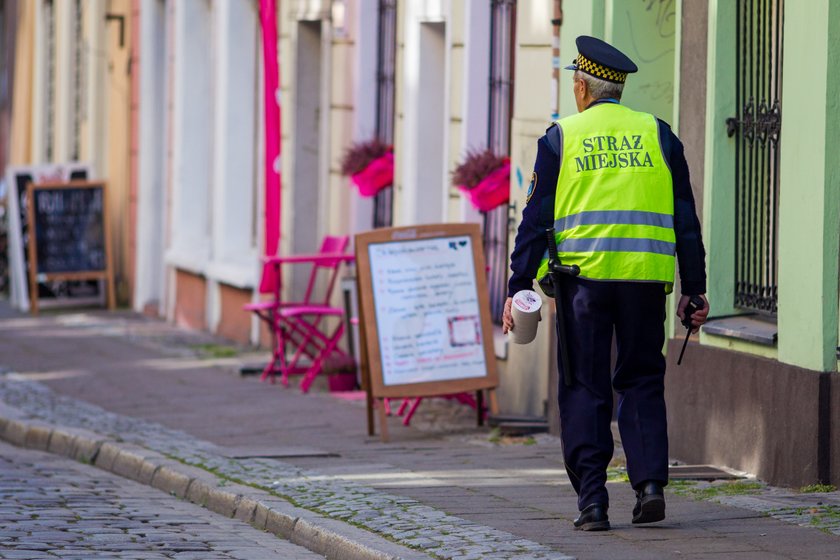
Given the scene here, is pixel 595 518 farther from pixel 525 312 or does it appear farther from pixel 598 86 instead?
pixel 598 86

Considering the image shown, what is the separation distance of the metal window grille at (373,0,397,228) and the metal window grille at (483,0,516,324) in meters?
1.97

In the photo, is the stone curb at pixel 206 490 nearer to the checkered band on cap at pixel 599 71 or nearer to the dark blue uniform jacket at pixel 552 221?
the dark blue uniform jacket at pixel 552 221

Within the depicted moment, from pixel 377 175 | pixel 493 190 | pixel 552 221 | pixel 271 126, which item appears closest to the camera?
pixel 552 221

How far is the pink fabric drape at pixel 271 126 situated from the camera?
14.1 meters

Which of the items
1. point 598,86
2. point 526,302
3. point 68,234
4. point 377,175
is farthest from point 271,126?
point 526,302

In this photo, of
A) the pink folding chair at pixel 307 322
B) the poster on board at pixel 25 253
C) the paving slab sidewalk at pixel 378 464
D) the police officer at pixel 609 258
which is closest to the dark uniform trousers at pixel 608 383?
the police officer at pixel 609 258

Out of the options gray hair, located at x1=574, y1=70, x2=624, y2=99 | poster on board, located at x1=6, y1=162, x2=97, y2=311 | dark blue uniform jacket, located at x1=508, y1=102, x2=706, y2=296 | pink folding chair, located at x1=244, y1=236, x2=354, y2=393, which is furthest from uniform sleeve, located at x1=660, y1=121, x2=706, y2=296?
poster on board, located at x1=6, y1=162, x2=97, y2=311

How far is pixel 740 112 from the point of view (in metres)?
8.99

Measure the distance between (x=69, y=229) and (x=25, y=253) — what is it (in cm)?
59

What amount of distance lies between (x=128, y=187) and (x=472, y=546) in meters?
15.3

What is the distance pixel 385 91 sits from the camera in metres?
14.4

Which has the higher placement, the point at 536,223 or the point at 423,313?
the point at 536,223

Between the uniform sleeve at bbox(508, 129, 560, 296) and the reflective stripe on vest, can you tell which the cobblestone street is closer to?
the uniform sleeve at bbox(508, 129, 560, 296)

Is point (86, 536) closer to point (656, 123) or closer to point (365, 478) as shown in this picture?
point (365, 478)
